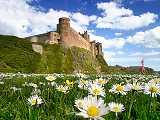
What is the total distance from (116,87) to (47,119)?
0.95m

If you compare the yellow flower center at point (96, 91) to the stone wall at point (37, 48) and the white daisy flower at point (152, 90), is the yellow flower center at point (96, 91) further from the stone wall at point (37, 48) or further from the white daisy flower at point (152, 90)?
the stone wall at point (37, 48)

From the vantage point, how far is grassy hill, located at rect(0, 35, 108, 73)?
194 ft

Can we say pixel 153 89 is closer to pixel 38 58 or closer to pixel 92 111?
pixel 92 111

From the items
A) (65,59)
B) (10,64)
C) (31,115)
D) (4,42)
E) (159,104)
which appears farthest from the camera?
(65,59)

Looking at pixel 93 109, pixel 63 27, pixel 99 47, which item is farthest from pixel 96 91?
pixel 99 47

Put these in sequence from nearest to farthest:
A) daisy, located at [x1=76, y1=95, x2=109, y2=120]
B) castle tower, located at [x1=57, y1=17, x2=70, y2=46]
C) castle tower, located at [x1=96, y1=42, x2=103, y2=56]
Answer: daisy, located at [x1=76, y1=95, x2=109, y2=120] < castle tower, located at [x1=57, y1=17, x2=70, y2=46] < castle tower, located at [x1=96, y1=42, x2=103, y2=56]

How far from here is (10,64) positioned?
57219 millimetres

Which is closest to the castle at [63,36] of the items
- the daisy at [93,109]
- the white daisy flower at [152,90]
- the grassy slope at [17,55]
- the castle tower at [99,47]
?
the grassy slope at [17,55]

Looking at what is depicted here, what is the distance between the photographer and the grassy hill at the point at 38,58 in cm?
5919

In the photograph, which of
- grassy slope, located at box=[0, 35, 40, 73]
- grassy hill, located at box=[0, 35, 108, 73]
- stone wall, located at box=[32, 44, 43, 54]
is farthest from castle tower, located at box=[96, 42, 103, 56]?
grassy slope, located at box=[0, 35, 40, 73]

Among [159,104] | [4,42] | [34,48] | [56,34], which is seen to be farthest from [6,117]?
[56,34]

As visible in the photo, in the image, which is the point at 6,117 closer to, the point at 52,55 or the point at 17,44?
the point at 17,44

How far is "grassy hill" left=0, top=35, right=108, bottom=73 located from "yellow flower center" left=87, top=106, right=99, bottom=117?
1948 inches

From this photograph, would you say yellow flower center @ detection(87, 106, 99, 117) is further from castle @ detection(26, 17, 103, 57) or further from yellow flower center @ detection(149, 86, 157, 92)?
castle @ detection(26, 17, 103, 57)
